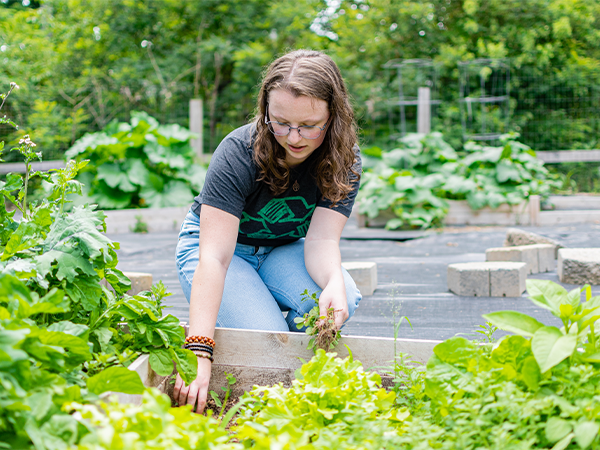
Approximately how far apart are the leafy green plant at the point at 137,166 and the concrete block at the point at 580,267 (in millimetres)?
4009

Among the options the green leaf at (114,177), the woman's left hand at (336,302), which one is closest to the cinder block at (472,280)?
the woman's left hand at (336,302)

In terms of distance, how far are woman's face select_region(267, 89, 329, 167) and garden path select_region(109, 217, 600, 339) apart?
0.56 m

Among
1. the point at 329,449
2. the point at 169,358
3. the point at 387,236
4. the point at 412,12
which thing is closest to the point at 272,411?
the point at 329,449

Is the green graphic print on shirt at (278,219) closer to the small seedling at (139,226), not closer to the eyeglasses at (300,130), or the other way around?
the eyeglasses at (300,130)

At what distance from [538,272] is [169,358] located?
2.94 metres

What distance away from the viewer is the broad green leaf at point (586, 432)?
90 cm

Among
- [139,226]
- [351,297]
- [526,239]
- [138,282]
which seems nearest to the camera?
[351,297]

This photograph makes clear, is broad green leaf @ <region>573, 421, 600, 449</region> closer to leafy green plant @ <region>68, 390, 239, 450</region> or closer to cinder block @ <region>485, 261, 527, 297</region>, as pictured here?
leafy green plant @ <region>68, 390, 239, 450</region>

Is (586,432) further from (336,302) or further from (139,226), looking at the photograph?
(139,226)

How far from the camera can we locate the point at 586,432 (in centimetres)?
91

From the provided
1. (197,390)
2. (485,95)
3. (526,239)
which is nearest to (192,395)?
(197,390)

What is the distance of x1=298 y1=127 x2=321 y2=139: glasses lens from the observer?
5.58 feet

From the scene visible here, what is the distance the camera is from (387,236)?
5164mm

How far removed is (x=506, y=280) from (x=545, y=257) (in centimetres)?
78
